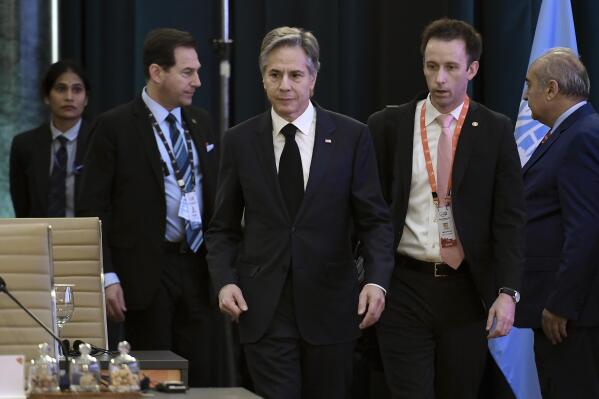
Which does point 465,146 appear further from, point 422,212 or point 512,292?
point 512,292

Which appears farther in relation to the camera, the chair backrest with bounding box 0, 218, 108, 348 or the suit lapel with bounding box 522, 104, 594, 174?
the suit lapel with bounding box 522, 104, 594, 174

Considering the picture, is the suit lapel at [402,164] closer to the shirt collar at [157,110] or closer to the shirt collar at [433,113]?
the shirt collar at [433,113]

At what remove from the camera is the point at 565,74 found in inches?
197

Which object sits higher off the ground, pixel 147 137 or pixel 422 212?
pixel 147 137

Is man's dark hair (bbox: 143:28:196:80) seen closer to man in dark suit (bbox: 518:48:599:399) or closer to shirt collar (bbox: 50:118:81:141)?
shirt collar (bbox: 50:118:81:141)

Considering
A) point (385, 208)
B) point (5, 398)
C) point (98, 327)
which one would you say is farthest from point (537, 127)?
point (5, 398)

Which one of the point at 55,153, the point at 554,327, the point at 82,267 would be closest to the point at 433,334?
the point at 554,327

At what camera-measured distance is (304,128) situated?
4270mm

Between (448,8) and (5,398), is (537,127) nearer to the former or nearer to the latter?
(448,8)

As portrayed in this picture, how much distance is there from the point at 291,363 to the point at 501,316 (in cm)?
76

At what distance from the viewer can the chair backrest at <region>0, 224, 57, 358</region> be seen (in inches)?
129

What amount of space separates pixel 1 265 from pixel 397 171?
1.70m

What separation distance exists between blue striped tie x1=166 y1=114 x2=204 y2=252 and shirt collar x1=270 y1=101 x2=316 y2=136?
1.11 metres

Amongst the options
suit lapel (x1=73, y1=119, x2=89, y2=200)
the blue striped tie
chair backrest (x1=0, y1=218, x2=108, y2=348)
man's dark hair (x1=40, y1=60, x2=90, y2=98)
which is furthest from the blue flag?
chair backrest (x1=0, y1=218, x2=108, y2=348)
